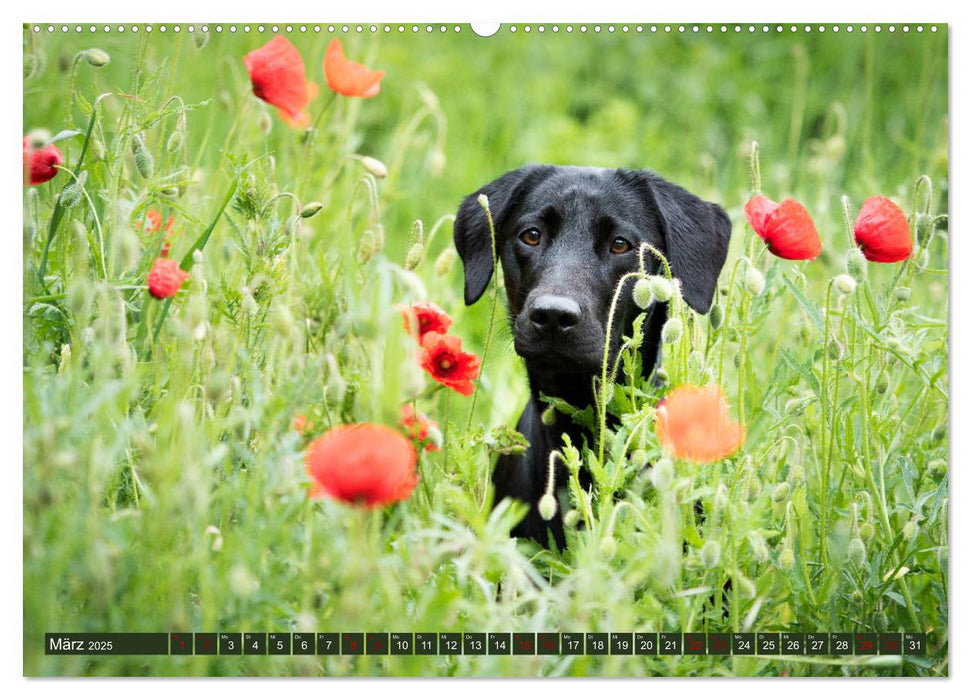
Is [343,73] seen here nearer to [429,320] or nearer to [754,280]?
[429,320]

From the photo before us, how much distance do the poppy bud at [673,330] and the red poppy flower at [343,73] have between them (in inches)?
39.2

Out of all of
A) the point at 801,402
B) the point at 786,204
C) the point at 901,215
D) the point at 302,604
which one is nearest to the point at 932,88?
the point at 901,215

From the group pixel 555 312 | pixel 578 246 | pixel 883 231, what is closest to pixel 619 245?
pixel 578 246

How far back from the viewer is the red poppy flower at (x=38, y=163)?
8.28 feet

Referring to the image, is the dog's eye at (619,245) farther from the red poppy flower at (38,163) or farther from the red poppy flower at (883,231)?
the red poppy flower at (38,163)

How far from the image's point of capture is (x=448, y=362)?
262 centimetres

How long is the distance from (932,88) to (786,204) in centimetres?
70

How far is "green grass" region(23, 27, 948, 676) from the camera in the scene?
212 centimetres

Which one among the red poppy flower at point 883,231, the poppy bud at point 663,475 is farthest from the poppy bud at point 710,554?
the red poppy flower at point 883,231

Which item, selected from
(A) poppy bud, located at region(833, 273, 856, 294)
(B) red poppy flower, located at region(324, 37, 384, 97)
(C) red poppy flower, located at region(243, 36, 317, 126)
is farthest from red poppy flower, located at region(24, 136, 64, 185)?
(A) poppy bud, located at region(833, 273, 856, 294)

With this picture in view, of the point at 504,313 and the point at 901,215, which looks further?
the point at 504,313

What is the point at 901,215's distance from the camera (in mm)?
2469

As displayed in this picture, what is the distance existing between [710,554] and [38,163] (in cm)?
173

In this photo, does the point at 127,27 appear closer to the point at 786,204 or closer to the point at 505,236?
the point at 505,236
